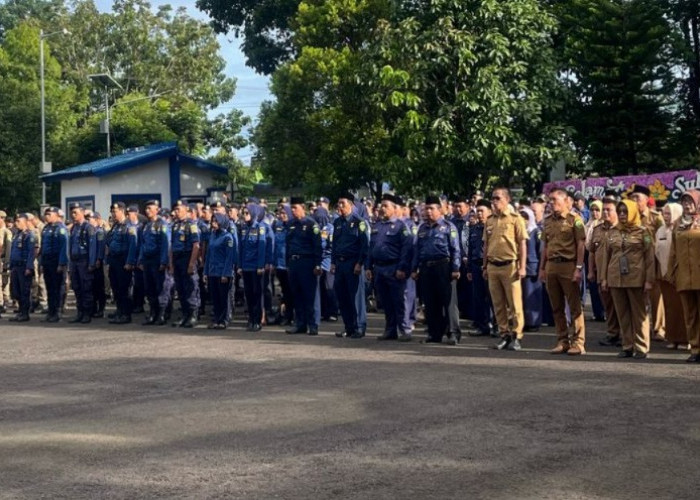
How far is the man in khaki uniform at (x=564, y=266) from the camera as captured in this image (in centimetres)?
1373

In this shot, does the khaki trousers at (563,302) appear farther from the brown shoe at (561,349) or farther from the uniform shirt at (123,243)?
the uniform shirt at (123,243)

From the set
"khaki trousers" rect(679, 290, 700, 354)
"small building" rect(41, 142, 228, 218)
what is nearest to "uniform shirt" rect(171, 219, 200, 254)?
"khaki trousers" rect(679, 290, 700, 354)

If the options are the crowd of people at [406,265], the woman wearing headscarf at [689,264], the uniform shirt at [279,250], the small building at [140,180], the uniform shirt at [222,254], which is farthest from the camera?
the small building at [140,180]

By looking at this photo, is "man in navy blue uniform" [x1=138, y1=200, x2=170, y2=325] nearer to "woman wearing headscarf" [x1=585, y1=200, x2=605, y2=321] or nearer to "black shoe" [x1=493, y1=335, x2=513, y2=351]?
"black shoe" [x1=493, y1=335, x2=513, y2=351]

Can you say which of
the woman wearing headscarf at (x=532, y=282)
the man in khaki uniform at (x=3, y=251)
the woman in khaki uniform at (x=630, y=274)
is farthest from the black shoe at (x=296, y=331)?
the man in khaki uniform at (x=3, y=251)

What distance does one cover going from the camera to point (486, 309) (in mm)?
16688

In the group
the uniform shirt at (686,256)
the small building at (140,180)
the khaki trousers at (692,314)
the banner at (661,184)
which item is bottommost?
the khaki trousers at (692,314)

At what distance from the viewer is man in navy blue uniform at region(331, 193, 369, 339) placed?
16453 millimetres

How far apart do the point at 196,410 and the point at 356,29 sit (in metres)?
23.7

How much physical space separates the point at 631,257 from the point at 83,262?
11.1 m

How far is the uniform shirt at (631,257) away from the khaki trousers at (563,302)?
44 cm

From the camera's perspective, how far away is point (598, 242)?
14.8 metres

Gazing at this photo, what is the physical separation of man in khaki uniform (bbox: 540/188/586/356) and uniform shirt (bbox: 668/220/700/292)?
1.12 metres

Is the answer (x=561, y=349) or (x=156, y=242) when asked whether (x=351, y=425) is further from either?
(x=156, y=242)
